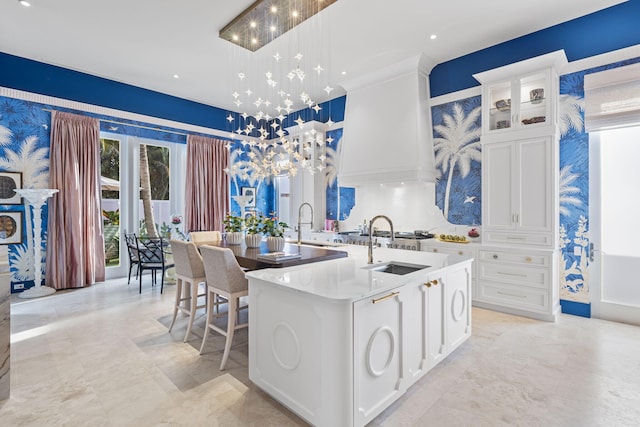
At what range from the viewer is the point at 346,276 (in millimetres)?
2092

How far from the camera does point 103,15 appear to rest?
3.54 m

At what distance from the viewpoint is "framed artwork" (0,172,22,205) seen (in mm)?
4414

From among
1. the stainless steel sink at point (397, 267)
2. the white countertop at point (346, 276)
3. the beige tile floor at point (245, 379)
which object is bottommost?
the beige tile floor at point (245, 379)

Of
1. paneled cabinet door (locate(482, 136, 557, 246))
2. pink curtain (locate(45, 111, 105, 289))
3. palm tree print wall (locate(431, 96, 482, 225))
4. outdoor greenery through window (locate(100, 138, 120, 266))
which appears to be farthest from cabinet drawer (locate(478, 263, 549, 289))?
outdoor greenery through window (locate(100, 138, 120, 266))


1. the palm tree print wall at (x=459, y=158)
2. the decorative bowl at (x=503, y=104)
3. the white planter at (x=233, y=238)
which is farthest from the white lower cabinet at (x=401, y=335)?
the decorative bowl at (x=503, y=104)

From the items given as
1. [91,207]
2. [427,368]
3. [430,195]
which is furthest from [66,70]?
[427,368]

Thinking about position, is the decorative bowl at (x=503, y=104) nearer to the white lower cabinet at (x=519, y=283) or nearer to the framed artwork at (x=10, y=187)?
the white lower cabinet at (x=519, y=283)

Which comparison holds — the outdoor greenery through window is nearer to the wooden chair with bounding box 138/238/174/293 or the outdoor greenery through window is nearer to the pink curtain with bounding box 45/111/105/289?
the pink curtain with bounding box 45/111/105/289

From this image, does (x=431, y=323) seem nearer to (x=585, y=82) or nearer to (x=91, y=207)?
(x=585, y=82)

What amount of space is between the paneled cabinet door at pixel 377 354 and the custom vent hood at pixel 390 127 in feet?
9.76

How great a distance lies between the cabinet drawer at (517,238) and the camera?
3.58 metres

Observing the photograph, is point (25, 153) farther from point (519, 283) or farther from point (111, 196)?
point (519, 283)

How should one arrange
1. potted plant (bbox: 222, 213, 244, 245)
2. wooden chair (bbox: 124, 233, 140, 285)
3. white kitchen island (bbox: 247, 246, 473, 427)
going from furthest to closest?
wooden chair (bbox: 124, 233, 140, 285), potted plant (bbox: 222, 213, 244, 245), white kitchen island (bbox: 247, 246, 473, 427)

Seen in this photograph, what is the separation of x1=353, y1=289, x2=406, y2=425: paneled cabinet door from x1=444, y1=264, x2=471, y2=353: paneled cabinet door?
0.71 m
